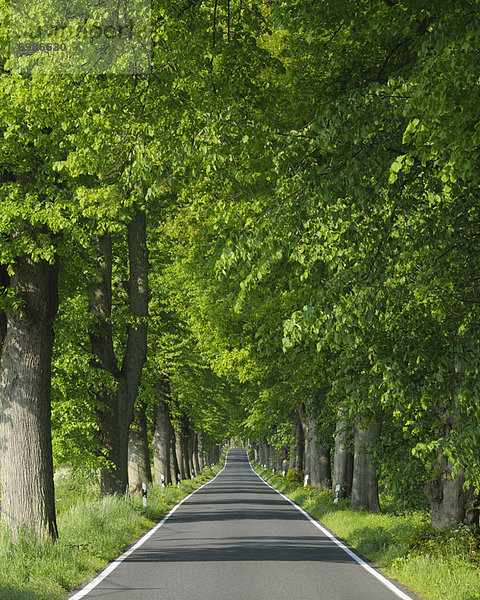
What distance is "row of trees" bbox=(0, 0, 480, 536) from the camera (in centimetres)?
809

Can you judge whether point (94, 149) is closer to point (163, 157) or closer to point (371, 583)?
point (163, 157)

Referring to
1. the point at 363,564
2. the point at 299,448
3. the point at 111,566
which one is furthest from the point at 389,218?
the point at 299,448

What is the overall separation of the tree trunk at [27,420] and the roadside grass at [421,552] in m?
5.57

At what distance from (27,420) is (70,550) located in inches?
83.2

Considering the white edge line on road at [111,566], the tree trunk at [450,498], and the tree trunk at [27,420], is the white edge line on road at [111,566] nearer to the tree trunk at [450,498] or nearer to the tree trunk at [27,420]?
the tree trunk at [27,420]

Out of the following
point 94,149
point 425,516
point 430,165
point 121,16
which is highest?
point 121,16

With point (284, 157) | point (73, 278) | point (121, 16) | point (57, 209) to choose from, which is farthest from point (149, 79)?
point (73, 278)

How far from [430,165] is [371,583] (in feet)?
19.8

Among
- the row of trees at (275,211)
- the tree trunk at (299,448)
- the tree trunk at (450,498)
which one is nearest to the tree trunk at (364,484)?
the row of trees at (275,211)

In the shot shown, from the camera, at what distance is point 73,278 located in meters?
17.3

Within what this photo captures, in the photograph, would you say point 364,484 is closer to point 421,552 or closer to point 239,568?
point 421,552

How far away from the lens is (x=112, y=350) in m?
20.4

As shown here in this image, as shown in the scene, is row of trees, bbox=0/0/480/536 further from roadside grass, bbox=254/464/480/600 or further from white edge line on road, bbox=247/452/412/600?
white edge line on road, bbox=247/452/412/600

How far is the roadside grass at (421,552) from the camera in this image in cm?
1049
